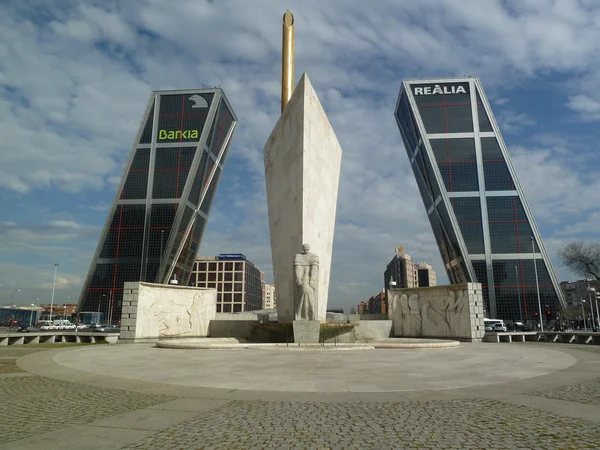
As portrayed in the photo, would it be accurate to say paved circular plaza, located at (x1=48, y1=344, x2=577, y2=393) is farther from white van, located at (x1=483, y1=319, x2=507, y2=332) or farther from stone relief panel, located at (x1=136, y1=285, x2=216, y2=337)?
white van, located at (x1=483, y1=319, x2=507, y2=332)

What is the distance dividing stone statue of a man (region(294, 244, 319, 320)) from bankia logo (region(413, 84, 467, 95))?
65.2 m

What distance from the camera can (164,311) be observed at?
2005cm

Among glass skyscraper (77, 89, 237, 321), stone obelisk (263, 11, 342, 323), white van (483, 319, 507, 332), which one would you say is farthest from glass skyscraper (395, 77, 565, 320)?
stone obelisk (263, 11, 342, 323)

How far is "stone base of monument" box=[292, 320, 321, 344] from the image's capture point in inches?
579

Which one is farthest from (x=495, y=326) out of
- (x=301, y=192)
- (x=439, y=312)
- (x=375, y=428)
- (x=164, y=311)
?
(x=375, y=428)

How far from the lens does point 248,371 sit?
27.5 ft

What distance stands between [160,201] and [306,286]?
67.3 metres

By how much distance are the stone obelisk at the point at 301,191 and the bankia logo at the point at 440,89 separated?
57.9m

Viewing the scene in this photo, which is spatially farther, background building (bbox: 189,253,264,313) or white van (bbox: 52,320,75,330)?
background building (bbox: 189,253,264,313)

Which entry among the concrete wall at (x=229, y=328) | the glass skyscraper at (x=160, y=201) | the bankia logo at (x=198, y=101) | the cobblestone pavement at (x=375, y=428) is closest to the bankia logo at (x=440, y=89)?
the glass skyscraper at (x=160, y=201)

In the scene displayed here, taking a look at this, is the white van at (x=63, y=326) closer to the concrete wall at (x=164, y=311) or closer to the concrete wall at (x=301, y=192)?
the concrete wall at (x=164, y=311)

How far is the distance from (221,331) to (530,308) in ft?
197

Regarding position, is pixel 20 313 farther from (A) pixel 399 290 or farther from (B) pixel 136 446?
(B) pixel 136 446

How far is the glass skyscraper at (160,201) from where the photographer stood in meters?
74.4
